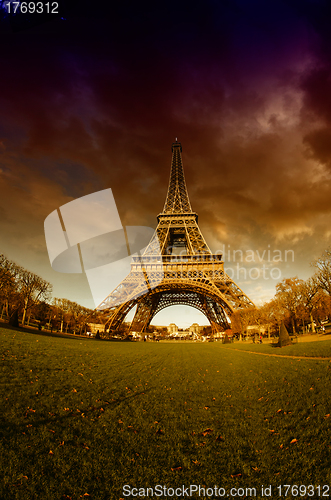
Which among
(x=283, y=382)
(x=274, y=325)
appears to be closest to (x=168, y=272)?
(x=274, y=325)

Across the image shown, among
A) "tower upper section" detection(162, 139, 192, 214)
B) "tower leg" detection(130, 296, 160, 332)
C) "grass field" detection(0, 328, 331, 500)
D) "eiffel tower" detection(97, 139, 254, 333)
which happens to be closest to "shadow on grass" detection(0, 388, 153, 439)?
"grass field" detection(0, 328, 331, 500)

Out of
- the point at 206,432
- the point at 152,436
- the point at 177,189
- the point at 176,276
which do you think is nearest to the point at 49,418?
the point at 152,436

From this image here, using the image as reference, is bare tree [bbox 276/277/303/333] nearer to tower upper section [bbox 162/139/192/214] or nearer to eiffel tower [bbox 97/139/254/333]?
eiffel tower [bbox 97/139/254/333]

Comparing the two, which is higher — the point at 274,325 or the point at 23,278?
the point at 23,278

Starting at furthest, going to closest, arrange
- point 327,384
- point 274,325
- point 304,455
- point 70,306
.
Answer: point 70,306, point 274,325, point 327,384, point 304,455

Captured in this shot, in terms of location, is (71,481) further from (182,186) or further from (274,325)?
(182,186)

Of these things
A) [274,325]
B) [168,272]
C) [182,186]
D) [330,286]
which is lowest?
[274,325]
